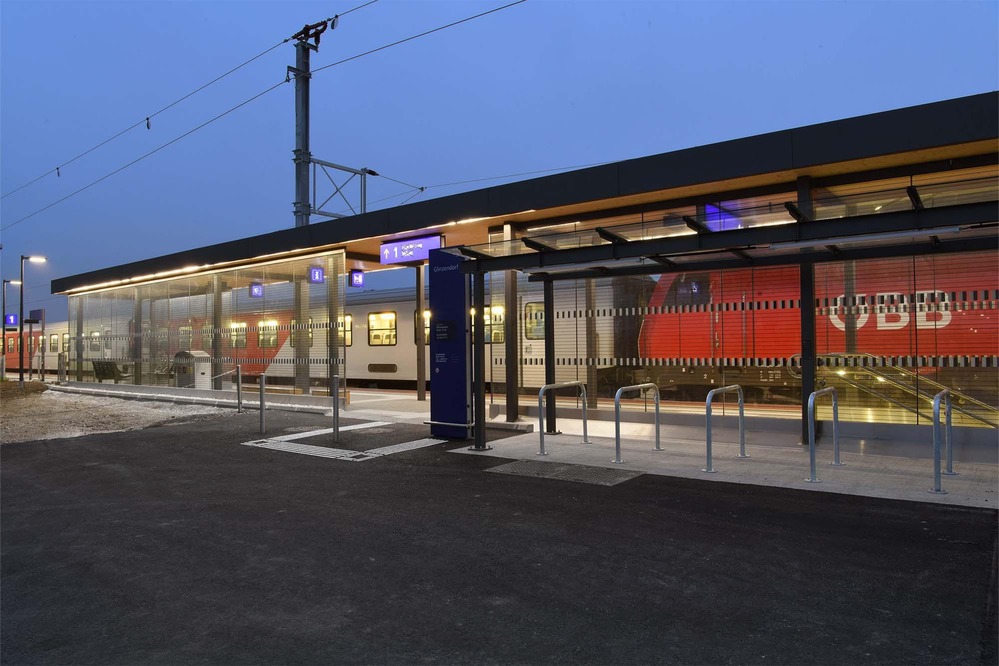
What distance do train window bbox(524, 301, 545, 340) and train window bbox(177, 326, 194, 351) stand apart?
11335 millimetres

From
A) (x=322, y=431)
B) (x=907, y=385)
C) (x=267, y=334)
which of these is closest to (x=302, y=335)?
(x=267, y=334)

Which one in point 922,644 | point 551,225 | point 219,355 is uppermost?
point 551,225

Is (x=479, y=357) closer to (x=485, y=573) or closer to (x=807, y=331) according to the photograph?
(x=807, y=331)

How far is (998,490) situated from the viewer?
5.83m

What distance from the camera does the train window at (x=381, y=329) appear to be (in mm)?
17091

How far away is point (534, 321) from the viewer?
11.1 metres

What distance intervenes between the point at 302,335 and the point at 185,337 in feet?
18.4

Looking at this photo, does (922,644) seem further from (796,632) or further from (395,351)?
(395,351)

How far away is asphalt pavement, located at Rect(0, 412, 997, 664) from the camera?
304 centimetres

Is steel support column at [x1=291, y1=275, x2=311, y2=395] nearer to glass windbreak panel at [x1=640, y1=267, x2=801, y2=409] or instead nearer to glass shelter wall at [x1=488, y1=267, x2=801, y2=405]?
glass shelter wall at [x1=488, y1=267, x2=801, y2=405]

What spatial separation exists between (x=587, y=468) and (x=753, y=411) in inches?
122

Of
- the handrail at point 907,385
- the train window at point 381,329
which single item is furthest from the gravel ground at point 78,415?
the handrail at point 907,385

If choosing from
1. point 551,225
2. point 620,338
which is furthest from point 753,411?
point 551,225

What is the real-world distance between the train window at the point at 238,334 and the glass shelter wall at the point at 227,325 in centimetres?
2
